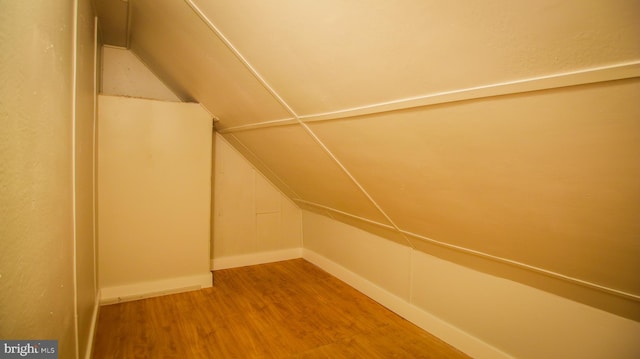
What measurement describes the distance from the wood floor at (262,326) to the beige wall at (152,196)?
9.8 inches

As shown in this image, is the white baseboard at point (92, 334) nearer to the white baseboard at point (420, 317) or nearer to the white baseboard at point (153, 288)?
the white baseboard at point (153, 288)

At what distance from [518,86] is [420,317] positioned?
79.7 inches

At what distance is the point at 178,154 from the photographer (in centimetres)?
300

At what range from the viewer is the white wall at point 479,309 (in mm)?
1558

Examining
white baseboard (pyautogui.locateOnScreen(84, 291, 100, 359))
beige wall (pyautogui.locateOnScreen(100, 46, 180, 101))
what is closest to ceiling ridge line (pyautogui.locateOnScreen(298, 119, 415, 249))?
white baseboard (pyautogui.locateOnScreen(84, 291, 100, 359))

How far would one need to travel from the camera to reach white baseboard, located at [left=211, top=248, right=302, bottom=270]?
3748 mm

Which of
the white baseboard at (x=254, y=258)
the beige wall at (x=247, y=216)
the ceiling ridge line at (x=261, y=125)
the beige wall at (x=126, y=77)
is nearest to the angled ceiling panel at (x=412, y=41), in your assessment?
the ceiling ridge line at (x=261, y=125)

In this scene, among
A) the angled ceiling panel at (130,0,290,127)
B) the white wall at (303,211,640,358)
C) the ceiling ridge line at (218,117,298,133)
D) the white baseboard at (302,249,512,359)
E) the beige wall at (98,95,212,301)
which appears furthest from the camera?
the beige wall at (98,95,212,301)

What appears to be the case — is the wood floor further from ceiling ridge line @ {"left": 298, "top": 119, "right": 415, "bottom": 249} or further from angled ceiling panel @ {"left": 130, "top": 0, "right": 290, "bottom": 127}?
angled ceiling panel @ {"left": 130, "top": 0, "right": 290, "bottom": 127}

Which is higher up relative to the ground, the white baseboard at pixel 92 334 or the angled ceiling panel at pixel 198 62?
the angled ceiling panel at pixel 198 62

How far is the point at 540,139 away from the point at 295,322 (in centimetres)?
218

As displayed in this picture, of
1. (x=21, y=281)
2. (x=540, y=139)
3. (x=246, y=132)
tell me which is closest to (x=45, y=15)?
(x=21, y=281)

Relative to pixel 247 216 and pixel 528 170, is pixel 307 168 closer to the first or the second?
pixel 247 216

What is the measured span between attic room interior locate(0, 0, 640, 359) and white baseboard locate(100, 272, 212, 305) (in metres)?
0.01
